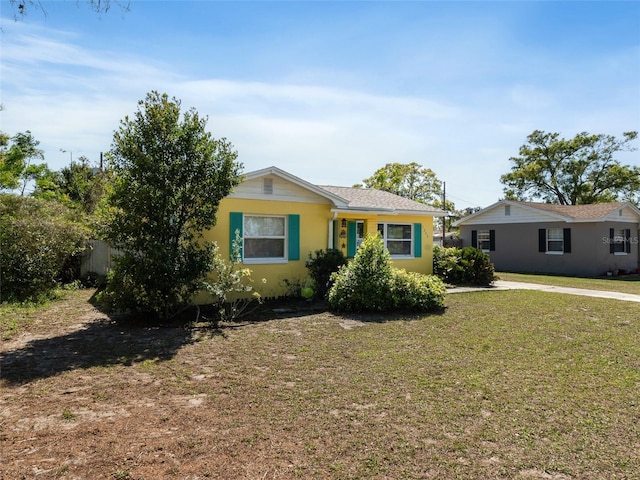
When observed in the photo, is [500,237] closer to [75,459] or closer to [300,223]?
[300,223]

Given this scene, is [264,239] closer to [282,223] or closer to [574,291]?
[282,223]

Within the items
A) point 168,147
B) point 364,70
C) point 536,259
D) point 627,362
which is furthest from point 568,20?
point 536,259

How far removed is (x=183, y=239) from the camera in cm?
818

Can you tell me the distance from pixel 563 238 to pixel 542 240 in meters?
0.94

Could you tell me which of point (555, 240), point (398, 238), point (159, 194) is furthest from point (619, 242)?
point (159, 194)

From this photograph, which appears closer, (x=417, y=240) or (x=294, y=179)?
(x=294, y=179)

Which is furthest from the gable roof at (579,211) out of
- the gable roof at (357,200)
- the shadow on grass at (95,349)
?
the shadow on grass at (95,349)

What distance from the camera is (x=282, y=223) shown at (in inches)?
432

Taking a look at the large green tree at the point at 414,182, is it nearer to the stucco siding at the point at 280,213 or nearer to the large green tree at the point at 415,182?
the large green tree at the point at 415,182

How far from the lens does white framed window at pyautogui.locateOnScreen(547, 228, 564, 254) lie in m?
20.5

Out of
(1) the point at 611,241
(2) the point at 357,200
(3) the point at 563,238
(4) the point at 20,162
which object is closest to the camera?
(2) the point at 357,200

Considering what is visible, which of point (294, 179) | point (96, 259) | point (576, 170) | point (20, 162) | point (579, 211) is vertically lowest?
point (96, 259)

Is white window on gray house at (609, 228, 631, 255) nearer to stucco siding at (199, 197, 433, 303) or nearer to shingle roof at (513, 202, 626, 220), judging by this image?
shingle roof at (513, 202, 626, 220)

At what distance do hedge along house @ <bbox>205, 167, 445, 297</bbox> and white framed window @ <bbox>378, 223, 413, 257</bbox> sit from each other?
3.32ft
